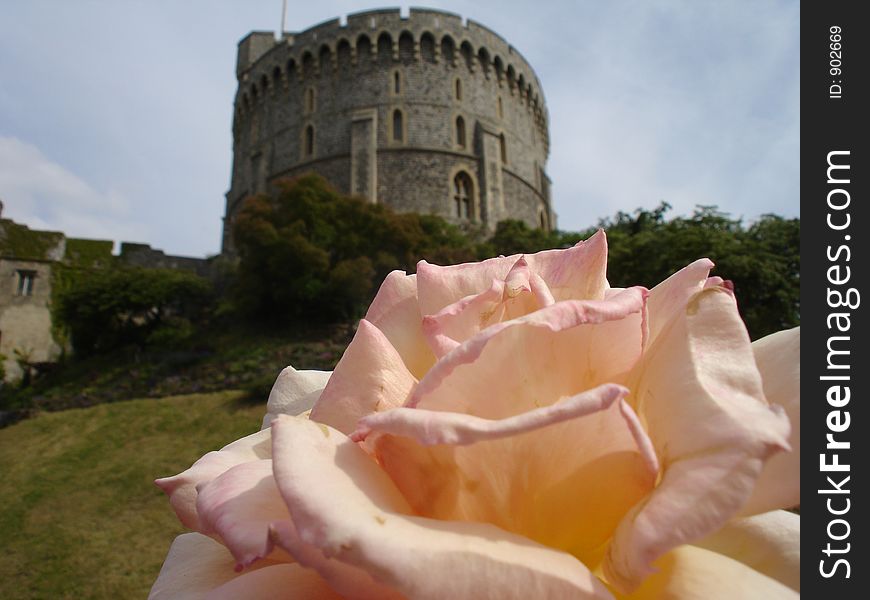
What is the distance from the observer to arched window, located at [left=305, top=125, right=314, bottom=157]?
3117cm

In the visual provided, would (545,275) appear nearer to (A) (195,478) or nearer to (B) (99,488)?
(A) (195,478)

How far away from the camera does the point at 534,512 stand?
51 cm

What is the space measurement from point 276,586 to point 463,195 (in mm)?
30727

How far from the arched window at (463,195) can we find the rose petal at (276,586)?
30079 millimetres

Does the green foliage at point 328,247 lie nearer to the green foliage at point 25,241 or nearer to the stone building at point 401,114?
the stone building at point 401,114

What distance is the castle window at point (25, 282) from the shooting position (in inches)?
969

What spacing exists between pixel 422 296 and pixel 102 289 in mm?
28025

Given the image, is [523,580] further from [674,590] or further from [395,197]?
[395,197]

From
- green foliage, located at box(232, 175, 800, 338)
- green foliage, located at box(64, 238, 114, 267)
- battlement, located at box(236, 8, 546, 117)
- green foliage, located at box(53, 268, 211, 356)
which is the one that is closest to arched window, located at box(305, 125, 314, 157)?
battlement, located at box(236, 8, 546, 117)

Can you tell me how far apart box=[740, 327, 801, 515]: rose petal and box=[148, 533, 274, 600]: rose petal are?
1.43 ft

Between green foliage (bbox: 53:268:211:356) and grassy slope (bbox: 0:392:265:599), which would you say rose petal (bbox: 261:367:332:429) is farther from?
green foliage (bbox: 53:268:211:356)

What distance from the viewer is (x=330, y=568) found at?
0.40 meters
